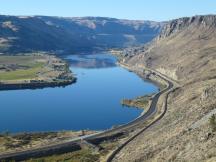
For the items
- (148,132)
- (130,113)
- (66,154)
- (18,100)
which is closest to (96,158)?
(66,154)

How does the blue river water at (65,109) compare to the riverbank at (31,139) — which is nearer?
the riverbank at (31,139)

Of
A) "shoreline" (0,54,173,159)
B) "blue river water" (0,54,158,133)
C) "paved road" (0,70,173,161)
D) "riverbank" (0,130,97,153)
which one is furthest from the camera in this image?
"blue river water" (0,54,158,133)

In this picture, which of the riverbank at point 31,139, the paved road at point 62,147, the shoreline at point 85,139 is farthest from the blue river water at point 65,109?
the paved road at point 62,147

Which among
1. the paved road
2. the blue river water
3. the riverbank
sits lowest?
the blue river water

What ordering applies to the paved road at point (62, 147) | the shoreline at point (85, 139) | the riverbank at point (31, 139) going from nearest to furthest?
1. the paved road at point (62, 147)
2. the shoreline at point (85, 139)
3. the riverbank at point (31, 139)

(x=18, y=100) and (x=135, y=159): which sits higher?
(x=135, y=159)

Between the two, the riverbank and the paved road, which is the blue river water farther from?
the paved road

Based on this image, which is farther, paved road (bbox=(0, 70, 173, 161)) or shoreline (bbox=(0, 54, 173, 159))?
shoreline (bbox=(0, 54, 173, 159))

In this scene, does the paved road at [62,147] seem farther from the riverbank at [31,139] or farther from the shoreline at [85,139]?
the riverbank at [31,139]

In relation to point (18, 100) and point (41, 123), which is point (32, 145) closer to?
point (41, 123)

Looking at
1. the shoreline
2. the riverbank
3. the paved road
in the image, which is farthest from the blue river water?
the paved road

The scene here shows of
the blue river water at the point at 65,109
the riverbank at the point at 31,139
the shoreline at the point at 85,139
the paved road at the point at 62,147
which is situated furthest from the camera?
the blue river water at the point at 65,109
